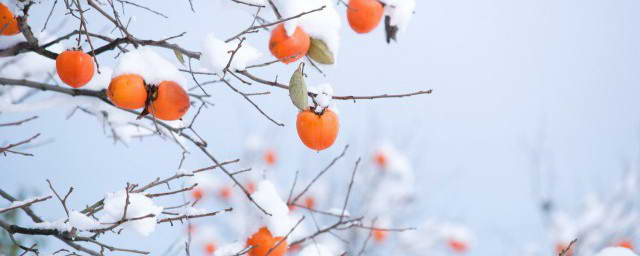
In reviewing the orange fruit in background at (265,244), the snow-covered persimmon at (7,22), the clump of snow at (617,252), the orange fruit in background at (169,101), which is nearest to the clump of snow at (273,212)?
the orange fruit in background at (265,244)

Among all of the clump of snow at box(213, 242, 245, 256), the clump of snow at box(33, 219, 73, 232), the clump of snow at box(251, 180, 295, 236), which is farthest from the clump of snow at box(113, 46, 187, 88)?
the clump of snow at box(213, 242, 245, 256)

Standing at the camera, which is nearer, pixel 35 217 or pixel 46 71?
pixel 35 217

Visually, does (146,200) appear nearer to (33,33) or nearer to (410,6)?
→ (33,33)

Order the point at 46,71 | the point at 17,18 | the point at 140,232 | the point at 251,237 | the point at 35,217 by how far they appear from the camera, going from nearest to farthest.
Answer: the point at 140,232 < the point at 17,18 < the point at 35,217 < the point at 251,237 < the point at 46,71

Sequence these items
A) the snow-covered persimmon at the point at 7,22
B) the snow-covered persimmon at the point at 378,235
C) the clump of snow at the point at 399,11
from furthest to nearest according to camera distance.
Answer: the snow-covered persimmon at the point at 378,235
the clump of snow at the point at 399,11
the snow-covered persimmon at the point at 7,22

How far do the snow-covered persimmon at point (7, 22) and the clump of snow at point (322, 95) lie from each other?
1.05m

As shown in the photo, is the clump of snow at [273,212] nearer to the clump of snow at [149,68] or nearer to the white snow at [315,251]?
the white snow at [315,251]

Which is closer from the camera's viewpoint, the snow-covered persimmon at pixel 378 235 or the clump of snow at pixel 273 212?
the clump of snow at pixel 273 212

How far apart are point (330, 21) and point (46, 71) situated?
1.41 metres

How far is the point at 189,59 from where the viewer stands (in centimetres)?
155

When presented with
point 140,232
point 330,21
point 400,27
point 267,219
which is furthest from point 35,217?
point 400,27

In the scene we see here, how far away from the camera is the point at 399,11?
193cm

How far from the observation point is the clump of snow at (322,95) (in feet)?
5.04

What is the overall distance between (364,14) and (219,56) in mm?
607
